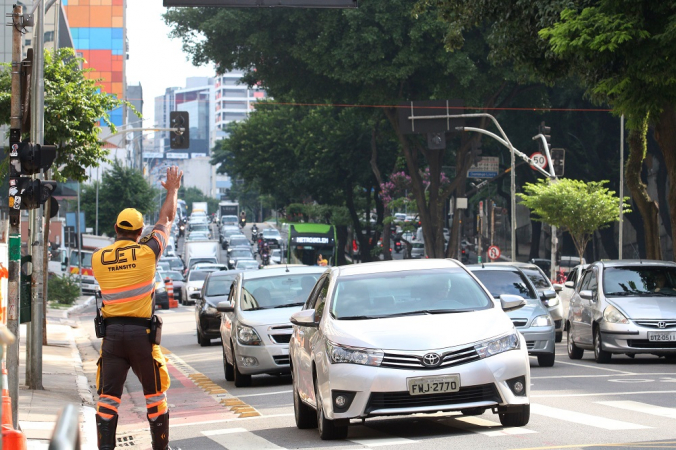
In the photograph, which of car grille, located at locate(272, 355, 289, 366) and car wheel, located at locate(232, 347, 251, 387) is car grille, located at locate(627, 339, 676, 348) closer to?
car grille, located at locate(272, 355, 289, 366)

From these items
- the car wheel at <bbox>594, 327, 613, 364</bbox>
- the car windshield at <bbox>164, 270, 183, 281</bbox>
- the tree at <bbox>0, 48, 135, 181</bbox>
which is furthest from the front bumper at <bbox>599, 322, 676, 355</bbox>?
the car windshield at <bbox>164, 270, 183, 281</bbox>

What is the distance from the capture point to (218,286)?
27656mm

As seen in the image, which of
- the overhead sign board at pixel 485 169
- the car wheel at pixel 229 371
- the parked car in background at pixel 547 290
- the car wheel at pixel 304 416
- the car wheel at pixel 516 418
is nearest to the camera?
the car wheel at pixel 516 418

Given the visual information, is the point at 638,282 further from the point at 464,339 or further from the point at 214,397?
the point at 464,339

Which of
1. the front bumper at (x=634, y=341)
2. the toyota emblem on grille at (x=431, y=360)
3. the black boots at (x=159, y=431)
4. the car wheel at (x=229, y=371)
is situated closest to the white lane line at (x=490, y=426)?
the toyota emblem on grille at (x=431, y=360)

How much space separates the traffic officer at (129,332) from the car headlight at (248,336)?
7.33 m

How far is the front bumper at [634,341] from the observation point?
56.3ft

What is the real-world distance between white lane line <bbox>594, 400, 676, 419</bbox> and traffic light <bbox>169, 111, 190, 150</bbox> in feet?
95.0

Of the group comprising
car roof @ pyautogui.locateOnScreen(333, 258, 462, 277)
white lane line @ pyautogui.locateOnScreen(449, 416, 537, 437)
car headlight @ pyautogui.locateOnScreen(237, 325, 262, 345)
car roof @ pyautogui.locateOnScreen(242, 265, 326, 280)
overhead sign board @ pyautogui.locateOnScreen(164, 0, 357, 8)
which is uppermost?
overhead sign board @ pyautogui.locateOnScreen(164, 0, 357, 8)

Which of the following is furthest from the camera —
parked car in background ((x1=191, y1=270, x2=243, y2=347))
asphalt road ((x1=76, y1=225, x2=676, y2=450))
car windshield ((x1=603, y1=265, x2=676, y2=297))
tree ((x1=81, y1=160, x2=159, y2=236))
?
tree ((x1=81, y1=160, x2=159, y2=236))

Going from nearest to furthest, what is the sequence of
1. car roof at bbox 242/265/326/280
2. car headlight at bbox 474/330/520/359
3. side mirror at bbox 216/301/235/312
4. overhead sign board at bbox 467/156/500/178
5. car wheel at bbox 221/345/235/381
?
car headlight at bbox 474/330/520/359 < side mirror at bbox 216/301/235/312 < car wheel at bbox 221/345/235/381 < car roof at bbox 242/265/326/280 < overhead sign board at bbox 467/156/500/178

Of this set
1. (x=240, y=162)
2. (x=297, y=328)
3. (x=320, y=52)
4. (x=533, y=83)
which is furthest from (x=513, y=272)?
(x=240, y=162)

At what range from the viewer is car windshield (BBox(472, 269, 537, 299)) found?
1834cm

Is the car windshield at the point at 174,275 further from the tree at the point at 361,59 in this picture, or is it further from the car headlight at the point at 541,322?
the car headlight at the point at 541,322
